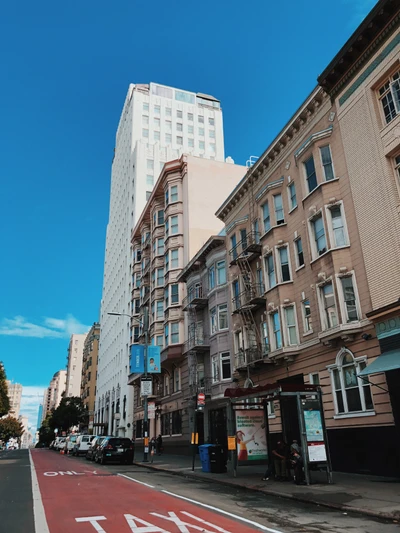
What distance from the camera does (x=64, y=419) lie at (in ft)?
298

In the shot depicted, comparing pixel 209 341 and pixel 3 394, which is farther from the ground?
pixel 3 394

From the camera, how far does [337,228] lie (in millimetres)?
19328

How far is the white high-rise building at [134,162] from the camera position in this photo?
64938mm

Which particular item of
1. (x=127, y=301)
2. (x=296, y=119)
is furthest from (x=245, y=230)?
(x=127, y=301)

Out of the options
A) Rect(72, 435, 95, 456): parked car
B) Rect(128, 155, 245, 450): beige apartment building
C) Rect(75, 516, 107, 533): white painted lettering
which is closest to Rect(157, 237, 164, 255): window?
Rect(128, 155, 245, 450): beige apartment building

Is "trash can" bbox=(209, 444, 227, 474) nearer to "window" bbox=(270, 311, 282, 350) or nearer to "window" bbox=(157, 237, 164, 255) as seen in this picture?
"window" bbox=(270, 311, 282, 350)

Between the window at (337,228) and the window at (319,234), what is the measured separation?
648mm

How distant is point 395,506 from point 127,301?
56189 millimetres

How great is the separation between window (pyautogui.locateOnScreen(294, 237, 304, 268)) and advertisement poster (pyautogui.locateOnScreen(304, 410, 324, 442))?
860cm

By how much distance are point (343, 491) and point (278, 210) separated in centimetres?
1482

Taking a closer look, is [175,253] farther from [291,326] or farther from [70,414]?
[70,414]

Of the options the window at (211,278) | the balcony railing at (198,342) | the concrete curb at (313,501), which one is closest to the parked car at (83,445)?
the balcony railing at (198,342)

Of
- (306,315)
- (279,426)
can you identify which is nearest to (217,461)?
(279,426)

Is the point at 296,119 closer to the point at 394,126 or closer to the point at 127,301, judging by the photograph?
the point at 394,126
